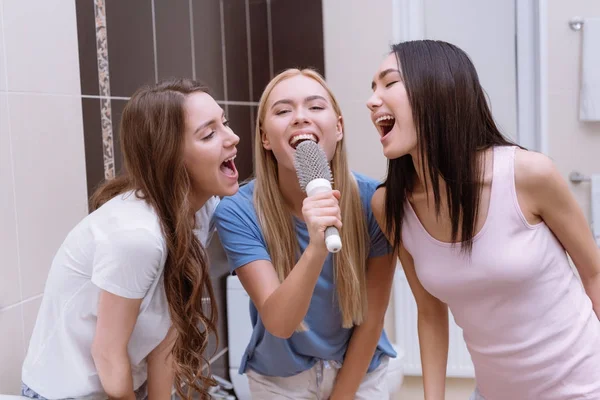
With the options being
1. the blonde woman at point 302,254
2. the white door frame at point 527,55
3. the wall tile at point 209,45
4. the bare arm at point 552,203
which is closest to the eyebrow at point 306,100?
the blonde woman at point 302,254

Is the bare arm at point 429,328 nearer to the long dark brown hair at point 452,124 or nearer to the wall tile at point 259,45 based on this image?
the long dark brown hair at point 452,124

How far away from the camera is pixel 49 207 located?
1.62 metres

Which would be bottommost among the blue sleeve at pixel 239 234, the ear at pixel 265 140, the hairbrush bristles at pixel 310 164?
the blue sleeve at pixel 239 234

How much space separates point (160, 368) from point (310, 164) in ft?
1.70

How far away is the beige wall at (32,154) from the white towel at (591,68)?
6.24 ft

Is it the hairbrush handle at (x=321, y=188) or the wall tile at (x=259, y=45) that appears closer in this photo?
the hairbrush handle at (x=321, y=188)

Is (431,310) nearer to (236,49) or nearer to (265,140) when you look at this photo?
(265,140)

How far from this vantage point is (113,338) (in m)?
1.23

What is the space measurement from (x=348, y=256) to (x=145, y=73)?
987 millimetres

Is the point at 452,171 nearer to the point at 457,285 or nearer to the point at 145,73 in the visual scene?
the point at 457,285

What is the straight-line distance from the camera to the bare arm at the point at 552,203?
119 cm

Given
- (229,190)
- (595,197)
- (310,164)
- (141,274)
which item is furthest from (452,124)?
(595,197)

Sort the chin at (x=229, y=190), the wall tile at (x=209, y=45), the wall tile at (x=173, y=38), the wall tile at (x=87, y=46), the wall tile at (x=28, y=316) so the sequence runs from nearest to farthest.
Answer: the chin at (x=229, y=190)
the wall tile at (x=28, y=316)
the wall tile at (x=87, y=46)
the wall tile at (x=173, y=38)
the wall tile at (x=209, y=45)

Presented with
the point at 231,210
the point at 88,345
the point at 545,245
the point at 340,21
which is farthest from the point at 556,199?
the point at 340,21
